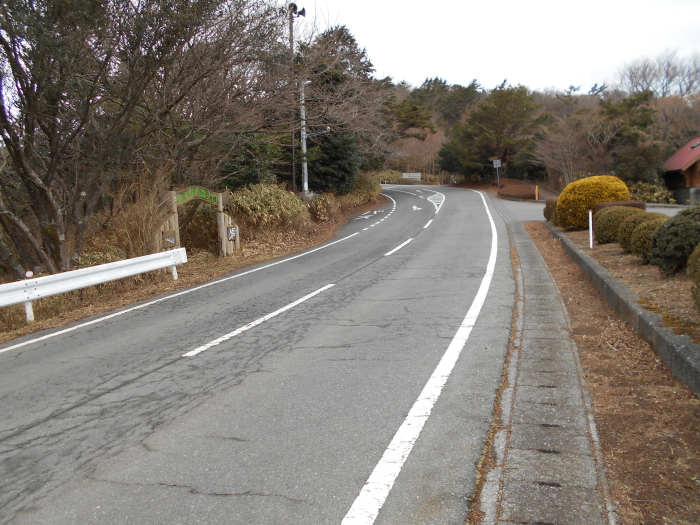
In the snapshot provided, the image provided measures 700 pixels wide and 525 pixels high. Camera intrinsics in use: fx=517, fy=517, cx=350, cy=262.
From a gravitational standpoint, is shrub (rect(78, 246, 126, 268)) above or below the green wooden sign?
below

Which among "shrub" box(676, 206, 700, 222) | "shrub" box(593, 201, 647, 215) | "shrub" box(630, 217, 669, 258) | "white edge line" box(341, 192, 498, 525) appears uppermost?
"shrub" box(676, 206, 700, 222)

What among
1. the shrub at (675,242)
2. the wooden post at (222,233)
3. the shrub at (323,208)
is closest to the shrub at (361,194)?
the shrub at (323,208)

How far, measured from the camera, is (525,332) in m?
6.42

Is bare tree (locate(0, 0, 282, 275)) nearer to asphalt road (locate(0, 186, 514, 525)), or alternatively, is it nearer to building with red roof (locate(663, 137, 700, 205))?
asphalt road (locate(0, 186, 514, 525))

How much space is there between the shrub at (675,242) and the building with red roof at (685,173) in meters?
31.8

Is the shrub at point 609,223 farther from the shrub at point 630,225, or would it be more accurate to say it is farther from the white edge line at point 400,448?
the white edge line at point 400,448

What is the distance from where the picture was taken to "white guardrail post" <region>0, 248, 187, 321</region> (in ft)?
26.1

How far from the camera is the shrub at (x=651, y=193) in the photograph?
3534 cm

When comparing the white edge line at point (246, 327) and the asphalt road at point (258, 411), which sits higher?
the white edge line at point (246, 327)

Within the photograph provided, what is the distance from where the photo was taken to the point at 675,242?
23.7 feet

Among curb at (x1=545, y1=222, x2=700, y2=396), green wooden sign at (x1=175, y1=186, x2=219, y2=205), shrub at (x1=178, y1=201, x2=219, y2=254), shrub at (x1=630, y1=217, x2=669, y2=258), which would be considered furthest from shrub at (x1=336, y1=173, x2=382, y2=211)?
curb at (x1=545, y1=222, x2=700, y2=396)

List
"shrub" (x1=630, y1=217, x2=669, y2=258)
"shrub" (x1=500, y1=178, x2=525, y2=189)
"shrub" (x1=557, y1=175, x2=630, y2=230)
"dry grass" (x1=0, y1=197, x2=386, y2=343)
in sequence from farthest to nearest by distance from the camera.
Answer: "shrub" (x1=500, y1=178, x2=525, y2=189), "shrub" (x1=557, y1=175, x2=630, y2=230), "shrub" (x1=630, y1=217, x2=669, y2=258), "dry grass" (x1=0, y1=197, x2=386, y2=343)

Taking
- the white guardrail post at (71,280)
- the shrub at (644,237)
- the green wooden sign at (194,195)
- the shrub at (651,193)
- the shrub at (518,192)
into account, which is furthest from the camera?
the shrub at (518,192)

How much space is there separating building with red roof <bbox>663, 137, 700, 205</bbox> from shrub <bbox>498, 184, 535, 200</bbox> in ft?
31.5
